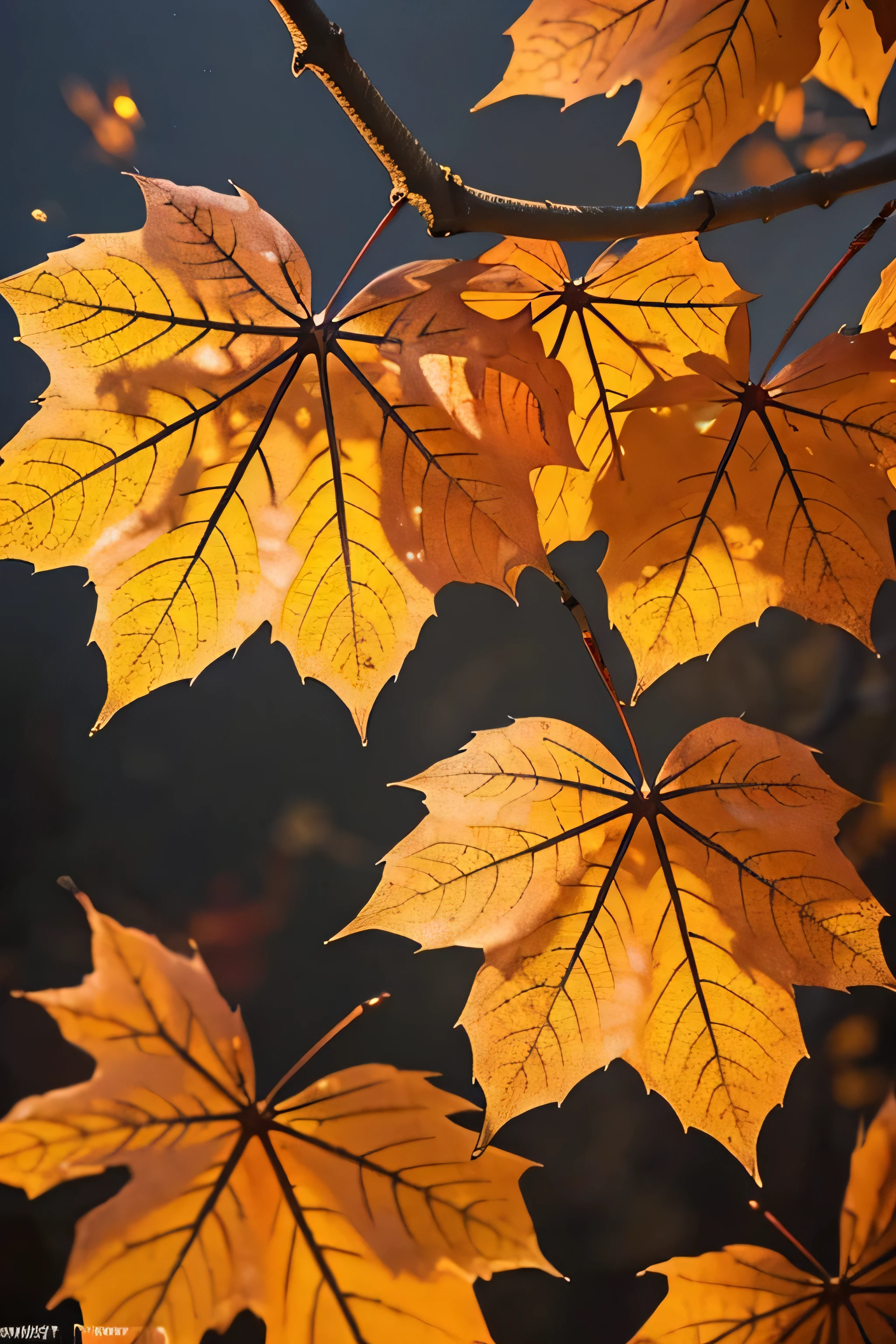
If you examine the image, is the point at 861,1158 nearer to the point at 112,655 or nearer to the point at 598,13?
the point at 112,655

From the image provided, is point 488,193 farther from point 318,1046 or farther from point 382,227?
point 318,1046

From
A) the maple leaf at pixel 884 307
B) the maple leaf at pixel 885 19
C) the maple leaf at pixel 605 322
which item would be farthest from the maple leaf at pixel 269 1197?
the maple leaf at pixel 885 19

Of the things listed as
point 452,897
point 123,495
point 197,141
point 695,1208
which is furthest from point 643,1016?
point 197,141

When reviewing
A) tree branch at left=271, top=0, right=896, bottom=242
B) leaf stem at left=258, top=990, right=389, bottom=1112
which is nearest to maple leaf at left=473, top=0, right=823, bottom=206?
tree branch at left=271, top=0, right=896, bottom=242

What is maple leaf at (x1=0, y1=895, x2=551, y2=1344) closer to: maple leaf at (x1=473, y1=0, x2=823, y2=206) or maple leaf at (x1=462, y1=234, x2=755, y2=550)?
maple leaf at (x1=462, y1=234, x2=755, y2=550)

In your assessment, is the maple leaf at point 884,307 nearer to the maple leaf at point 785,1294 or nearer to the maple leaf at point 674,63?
the maple leaf at point 674,63

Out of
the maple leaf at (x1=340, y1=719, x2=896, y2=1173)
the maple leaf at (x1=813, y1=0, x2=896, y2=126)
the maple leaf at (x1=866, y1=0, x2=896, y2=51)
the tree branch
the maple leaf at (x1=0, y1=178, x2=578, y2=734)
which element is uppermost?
the maple leaf at (x1=813, y1=0, x2=896, y2=126)

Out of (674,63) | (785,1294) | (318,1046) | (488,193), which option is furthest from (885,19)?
(785,1294)
